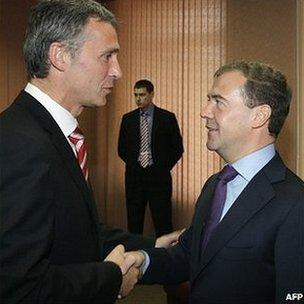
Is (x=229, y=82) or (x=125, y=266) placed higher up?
(x=229, y=82)

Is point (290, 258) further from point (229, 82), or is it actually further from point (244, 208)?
point (229, 82)

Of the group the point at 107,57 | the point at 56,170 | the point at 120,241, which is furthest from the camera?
the point at 120,241

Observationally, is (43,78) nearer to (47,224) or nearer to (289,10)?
(47,224)

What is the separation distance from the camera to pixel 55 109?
1.39 metres

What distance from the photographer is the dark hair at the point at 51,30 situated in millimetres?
1414

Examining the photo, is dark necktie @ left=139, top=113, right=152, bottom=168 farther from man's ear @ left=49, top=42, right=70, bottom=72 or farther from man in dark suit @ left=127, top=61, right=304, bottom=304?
man's ear @ left=49, top=42, right=70, bottom=72

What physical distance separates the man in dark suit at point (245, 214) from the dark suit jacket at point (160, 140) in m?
2.77

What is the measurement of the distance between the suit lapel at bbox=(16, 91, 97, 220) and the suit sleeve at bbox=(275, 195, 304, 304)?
55 centimetres

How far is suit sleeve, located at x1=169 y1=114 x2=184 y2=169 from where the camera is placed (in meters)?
4.66

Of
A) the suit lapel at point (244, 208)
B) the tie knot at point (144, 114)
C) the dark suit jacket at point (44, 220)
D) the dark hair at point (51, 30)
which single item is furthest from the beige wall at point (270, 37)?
the dark suit jacket at point (44, 220)

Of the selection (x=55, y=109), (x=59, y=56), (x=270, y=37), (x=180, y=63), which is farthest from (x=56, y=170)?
(x=180, y=63)

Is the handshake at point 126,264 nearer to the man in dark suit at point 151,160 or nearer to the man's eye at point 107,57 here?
the man's eye at point 107,57

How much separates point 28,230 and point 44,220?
0.04 meters

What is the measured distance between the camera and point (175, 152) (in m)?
4.70
